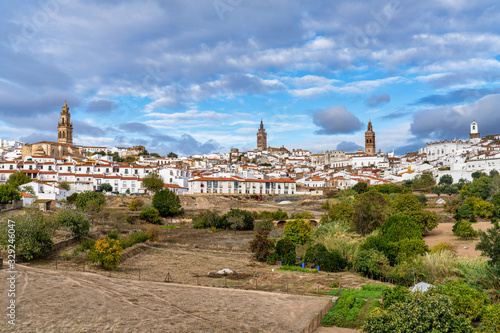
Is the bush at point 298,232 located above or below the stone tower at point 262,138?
below

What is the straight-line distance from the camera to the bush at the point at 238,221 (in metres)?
39.6

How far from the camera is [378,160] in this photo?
391 ft

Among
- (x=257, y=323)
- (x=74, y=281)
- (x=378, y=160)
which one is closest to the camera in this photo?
(x=257, y=323)

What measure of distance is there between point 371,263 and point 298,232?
9.71 metres

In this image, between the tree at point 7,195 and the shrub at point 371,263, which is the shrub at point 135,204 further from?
the shrub at point 371,263

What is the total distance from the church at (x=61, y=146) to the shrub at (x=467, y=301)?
79416 millimetres

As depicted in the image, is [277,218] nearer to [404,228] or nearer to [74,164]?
[404,228]

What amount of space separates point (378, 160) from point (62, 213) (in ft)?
349

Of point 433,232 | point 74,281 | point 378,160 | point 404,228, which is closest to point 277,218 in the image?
point 433,232

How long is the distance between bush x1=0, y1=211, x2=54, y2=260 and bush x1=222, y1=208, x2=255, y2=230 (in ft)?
65.1

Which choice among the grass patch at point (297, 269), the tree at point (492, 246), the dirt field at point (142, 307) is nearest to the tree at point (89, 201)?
the dirt field at point (142, 307)

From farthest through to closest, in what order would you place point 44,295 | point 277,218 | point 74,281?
point 277,218
point 74,281
point 44,295

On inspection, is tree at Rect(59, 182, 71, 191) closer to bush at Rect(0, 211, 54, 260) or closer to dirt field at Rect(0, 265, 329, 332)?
bush at Rect(0, 211, 54, 260)

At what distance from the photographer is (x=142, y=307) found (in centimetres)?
1369
